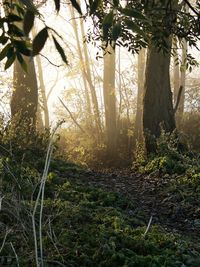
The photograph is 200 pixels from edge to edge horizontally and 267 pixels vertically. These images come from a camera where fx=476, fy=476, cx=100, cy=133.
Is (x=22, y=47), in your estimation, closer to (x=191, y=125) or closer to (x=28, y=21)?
(x=28, y=21)

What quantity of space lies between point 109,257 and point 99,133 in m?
13.8

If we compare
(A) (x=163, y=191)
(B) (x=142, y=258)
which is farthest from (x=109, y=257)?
(A) (x=163, y=191)

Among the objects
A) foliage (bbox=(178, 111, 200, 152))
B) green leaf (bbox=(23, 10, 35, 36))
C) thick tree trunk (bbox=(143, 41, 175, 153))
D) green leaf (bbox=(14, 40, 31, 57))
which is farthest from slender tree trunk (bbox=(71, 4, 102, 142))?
green leaf (bbox=(23, 10, 35, 36))

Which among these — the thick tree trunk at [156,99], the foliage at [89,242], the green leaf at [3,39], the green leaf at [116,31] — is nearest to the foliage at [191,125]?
the thick tree trunk at [156,99]

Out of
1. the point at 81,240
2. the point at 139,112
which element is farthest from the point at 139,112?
the point at 81,240

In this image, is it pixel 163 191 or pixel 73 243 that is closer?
pixel 73 243

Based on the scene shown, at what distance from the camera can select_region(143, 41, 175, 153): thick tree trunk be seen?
10500 mm

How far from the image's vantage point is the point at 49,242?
3746 millimetres

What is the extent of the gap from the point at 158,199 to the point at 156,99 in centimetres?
377

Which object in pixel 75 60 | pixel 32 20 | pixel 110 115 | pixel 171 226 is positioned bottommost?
pixel 171 226

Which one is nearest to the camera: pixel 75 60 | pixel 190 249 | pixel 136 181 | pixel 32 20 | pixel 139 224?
pixel 32 20

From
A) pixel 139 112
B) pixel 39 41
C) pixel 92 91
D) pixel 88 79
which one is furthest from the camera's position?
pixel 88 79

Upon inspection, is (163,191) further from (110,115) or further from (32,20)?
(110,115)

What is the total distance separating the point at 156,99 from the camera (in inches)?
416
